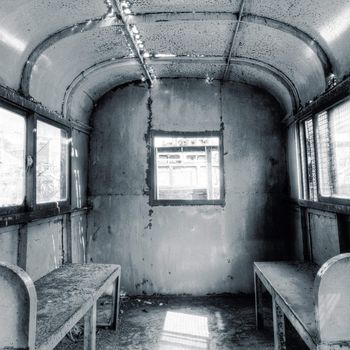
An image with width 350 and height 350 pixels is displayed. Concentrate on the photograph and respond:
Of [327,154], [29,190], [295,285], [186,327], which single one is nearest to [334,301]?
[295,285]

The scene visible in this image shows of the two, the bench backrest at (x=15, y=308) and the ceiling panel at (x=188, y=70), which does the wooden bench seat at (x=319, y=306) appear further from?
the ceiling panel at (x=188, y=70)

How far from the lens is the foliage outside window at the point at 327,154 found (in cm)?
298

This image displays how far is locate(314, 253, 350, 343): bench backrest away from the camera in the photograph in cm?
182

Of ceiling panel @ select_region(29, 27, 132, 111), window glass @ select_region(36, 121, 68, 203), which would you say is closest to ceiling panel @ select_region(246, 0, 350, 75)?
ceiling panel @ select_region(29, 27, 132, 111)

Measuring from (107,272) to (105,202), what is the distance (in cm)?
153

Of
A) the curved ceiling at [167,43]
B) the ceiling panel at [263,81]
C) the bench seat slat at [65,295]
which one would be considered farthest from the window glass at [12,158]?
the ceiling panel at [263,81]

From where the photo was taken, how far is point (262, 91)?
4.87 m

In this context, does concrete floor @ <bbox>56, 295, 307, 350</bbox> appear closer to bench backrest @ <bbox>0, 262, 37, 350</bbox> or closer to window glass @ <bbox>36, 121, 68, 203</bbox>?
window glass @ <bbox>36, 121, 68, 203</bbox>

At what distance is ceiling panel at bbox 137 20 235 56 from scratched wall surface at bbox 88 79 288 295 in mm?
1079

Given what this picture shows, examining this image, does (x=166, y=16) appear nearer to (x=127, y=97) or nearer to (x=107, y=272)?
(x=127, y=97)

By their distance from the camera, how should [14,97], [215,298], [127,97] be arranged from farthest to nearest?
[127,97] < [215,298] < [14,97]

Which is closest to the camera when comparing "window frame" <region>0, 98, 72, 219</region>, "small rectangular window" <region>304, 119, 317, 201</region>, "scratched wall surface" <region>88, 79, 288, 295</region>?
"window frame" <region>0, 98, 72, 219</region>

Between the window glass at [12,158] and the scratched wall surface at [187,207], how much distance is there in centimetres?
183

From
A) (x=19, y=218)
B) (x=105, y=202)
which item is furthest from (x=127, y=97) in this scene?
(x=19, y=218)
